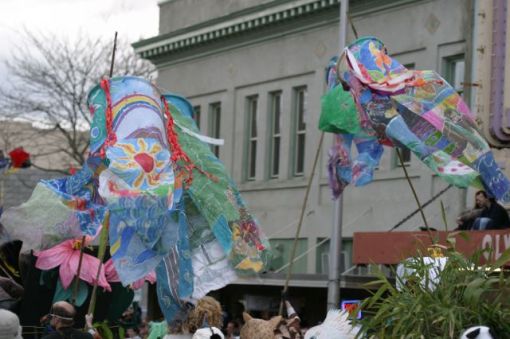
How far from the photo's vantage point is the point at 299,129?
1193 inches

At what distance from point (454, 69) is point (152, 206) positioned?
1504 cm

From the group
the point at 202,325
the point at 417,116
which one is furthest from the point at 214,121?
the point at 202,325

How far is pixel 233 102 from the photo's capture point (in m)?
32.3

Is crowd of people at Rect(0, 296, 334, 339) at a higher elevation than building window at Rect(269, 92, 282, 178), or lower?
lower

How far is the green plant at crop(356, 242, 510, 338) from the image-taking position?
6.86 metres

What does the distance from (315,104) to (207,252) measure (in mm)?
17080

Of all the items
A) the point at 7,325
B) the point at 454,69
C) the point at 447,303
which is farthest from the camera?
the point at 454,69

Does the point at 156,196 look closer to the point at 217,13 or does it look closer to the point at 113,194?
the point at 113,194

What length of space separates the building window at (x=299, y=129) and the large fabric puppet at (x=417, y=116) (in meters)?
12.8

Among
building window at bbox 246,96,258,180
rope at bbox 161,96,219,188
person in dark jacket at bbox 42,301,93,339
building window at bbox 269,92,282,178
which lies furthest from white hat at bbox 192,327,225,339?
building window at bbox 246,96,258,180

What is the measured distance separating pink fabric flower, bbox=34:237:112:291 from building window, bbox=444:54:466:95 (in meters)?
12.6

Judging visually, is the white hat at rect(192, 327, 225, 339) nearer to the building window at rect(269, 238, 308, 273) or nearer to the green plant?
the green plant

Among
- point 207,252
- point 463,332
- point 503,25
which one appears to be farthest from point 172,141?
point 503,25

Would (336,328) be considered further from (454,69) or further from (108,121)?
(454,69)
